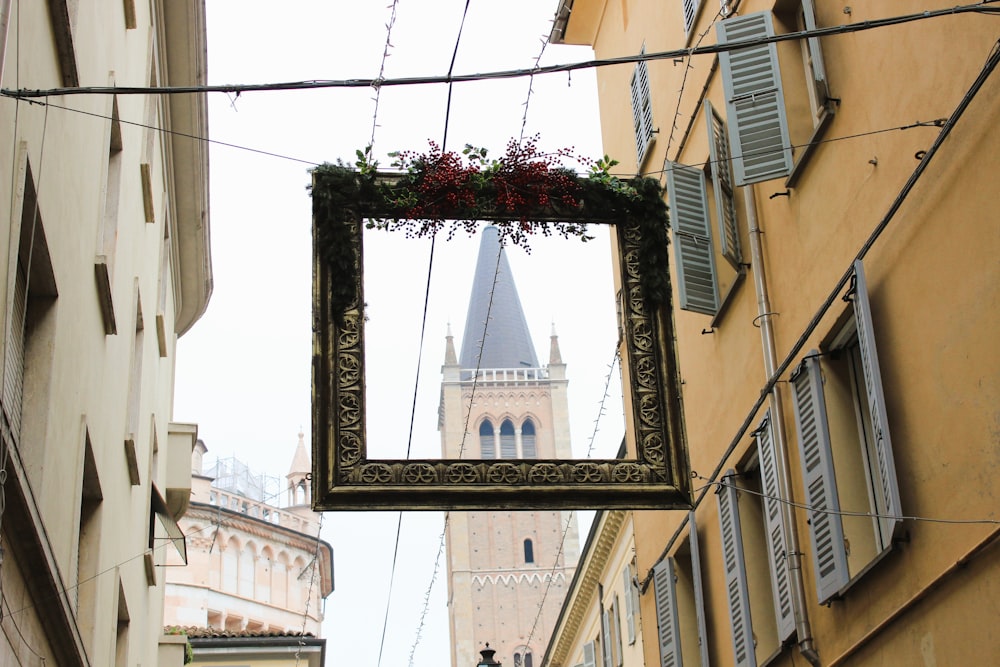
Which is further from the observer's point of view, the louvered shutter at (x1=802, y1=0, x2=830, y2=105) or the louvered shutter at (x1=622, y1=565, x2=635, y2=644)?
the louvered shutter at (x1=622, y1=565, x2=635, y2=644)

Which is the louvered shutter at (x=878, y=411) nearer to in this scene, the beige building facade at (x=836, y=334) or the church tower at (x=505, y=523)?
the beige building facade at (x=836, y=334)

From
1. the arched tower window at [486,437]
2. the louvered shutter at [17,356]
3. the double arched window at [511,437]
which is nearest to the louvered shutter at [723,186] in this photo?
the louvered shutter at [17,356]

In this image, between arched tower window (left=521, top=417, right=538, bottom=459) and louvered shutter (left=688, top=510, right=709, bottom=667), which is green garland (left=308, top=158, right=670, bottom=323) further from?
arched tower window (left=521, top=417, right=538, bottom=459)

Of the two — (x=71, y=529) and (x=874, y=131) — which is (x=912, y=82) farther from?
(x=71, y=529)

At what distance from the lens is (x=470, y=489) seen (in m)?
9.71

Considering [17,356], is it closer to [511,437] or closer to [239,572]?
[239,572]

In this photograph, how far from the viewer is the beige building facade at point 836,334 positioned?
27.2ft

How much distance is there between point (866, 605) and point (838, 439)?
1.24 meters

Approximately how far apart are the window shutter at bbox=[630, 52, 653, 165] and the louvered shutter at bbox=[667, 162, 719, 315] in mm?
3388

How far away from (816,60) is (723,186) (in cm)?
212

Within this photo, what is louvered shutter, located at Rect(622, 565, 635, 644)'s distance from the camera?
22.6m

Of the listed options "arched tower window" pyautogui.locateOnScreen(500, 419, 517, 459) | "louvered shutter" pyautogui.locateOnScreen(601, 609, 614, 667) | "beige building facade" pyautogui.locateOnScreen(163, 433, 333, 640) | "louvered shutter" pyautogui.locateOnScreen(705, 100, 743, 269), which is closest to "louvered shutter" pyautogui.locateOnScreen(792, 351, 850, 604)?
"louvered shutter" pyautogui.locateOnScreen(705, 100, 743, 269)

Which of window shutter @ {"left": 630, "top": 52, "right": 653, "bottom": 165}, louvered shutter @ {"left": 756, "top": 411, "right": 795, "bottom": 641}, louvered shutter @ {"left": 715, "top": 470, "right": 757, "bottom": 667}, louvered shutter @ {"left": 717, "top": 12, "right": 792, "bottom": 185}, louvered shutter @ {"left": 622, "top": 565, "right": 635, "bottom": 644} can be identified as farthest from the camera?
louvered shutter @ {"left": 622, "top": 565, "right": 635, "bottom": 644}

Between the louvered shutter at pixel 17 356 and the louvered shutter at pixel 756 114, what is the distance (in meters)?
5.46
